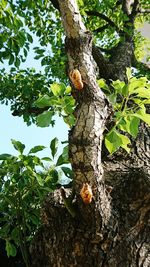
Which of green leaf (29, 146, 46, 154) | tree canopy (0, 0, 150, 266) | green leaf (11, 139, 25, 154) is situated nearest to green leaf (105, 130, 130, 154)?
tree canopy (0, 0, 150, 266)

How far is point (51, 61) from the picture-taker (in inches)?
171

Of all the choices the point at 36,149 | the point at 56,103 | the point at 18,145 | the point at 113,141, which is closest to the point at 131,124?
the point at 113,141

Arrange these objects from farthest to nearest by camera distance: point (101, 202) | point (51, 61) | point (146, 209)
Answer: point (51, 61) → point (146, 209) → point (101, 202)

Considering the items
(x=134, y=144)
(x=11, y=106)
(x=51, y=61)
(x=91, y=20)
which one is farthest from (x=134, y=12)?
(x=134, y=144)

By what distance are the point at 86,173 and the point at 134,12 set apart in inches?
143

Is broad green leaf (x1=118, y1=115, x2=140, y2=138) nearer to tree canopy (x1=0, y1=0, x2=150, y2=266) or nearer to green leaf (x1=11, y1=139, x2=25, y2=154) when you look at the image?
tree canopy (x1=0, y1=0, x2=150, y2=266)

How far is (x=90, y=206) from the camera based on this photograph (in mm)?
1488

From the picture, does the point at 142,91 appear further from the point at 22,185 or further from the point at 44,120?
the point at 22,185

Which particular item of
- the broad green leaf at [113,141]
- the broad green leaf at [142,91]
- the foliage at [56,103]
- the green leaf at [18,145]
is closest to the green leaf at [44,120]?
the foliage at [56,103]

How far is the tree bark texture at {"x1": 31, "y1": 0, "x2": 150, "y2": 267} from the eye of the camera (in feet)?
4.68

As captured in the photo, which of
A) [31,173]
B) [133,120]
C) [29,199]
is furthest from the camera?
[29,199]

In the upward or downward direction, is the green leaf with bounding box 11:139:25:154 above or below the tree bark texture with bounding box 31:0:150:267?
above

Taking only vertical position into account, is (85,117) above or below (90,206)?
above

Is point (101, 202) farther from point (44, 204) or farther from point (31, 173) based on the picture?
point (31, 173)
